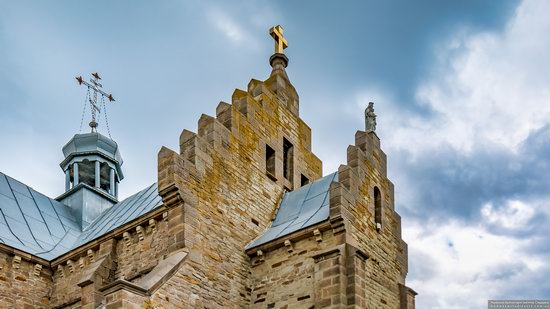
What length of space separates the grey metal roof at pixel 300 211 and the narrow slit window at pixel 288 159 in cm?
113

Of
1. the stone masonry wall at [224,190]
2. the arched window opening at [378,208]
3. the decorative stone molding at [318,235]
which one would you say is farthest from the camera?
the arched window opening at [378,208]

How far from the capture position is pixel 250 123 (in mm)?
22594

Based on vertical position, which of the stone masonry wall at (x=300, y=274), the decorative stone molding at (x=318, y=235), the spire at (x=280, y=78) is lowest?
the stone masonry wall at (x=300, y=274)

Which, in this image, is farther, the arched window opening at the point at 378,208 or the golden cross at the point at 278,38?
the golden cross at the point at 278,38

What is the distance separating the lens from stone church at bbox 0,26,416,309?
18.0 m

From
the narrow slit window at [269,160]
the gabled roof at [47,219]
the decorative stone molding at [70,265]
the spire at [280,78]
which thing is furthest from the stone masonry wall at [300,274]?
the spire at [280,78]

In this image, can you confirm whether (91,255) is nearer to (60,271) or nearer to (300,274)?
(60,271)

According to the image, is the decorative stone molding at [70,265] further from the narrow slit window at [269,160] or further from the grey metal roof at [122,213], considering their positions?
the narrow slit window at [269,160]

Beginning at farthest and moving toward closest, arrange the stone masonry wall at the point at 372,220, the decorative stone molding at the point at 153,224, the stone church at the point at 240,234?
the decorative stone molding at the point at 153,224
the stone masonry wall at the point at 372,220
the stone church at the point at 240,234

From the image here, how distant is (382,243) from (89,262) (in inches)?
334

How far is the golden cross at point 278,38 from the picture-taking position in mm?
26094

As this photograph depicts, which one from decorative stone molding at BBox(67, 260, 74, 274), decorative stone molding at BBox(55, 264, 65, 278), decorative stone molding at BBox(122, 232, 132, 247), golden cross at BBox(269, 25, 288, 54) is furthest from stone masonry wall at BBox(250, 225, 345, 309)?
golden cross at BBox(269, 25, 288, 54)

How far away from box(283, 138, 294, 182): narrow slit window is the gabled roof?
416cm

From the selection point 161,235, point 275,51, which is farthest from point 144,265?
point 275,51
